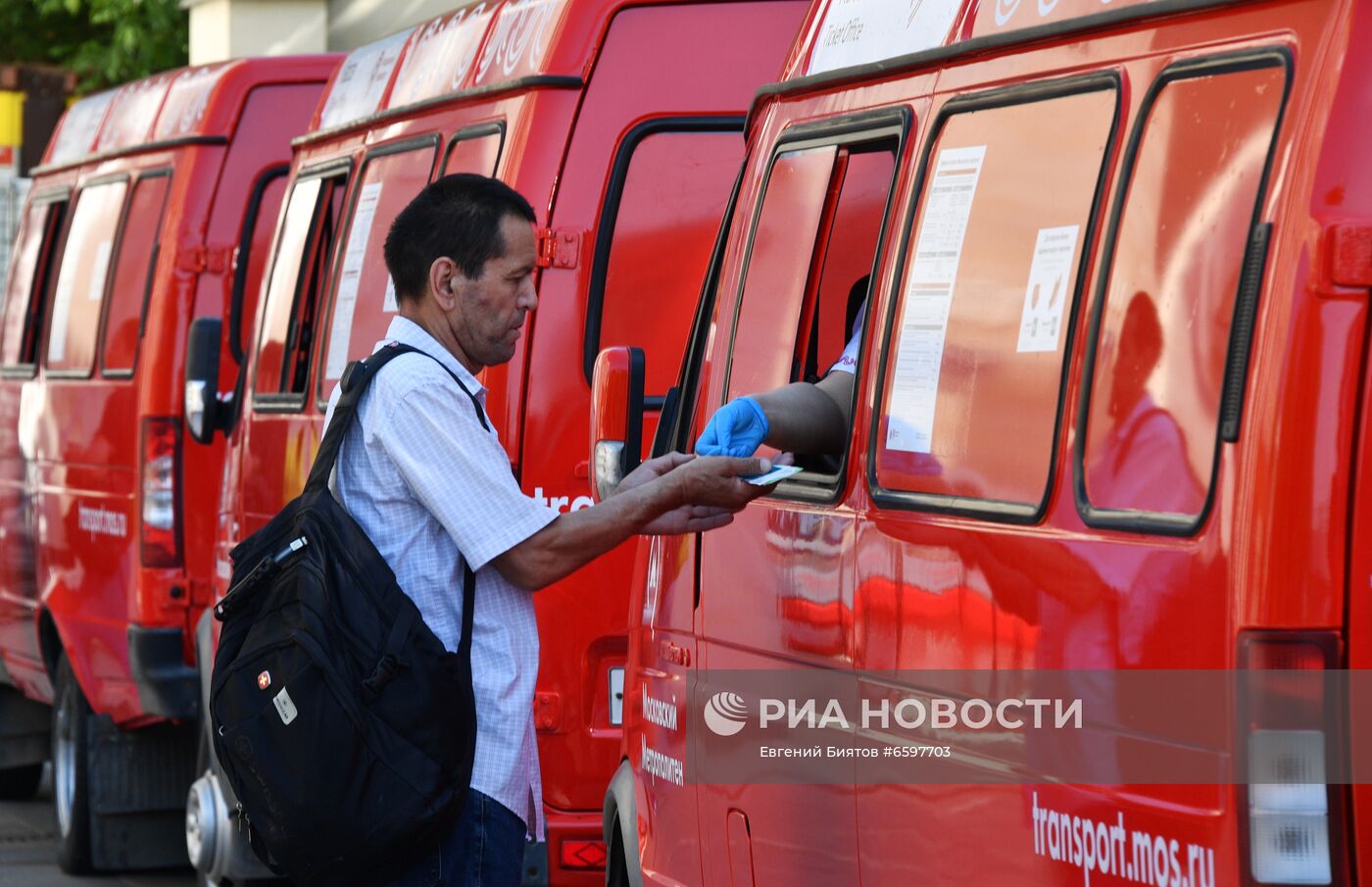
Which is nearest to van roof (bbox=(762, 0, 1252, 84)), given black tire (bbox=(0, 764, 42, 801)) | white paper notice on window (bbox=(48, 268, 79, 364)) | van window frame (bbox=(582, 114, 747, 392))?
van window frame (bbox=(582, 114, 747, 392))

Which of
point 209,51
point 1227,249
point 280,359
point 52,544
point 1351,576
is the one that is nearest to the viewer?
point 1351,576

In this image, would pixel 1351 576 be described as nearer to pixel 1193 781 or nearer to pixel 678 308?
pixel 1193 781

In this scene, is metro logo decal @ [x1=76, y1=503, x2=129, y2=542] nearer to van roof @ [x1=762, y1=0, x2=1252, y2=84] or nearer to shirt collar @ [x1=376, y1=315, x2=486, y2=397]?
van roof @ [x1=762, y1=0, x2=1252, y2=84]

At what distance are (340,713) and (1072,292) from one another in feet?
4.10

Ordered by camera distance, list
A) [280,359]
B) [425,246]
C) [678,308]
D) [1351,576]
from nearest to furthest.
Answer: [1351,576], [425,246], [678,308], [280,359]

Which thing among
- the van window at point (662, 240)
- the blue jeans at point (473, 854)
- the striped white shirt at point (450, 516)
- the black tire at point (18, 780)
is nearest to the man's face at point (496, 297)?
the striped white shirt at point (450, 516)

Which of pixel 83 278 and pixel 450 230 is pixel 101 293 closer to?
pixel 83 278

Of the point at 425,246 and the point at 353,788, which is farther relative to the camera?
the point at 425,246

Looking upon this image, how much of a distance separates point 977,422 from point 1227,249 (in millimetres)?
675

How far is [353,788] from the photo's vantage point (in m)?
3.68

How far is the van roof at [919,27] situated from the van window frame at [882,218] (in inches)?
3.5

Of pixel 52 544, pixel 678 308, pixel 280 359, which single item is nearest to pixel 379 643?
pixel 678 308

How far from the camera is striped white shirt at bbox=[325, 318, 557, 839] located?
150 inches

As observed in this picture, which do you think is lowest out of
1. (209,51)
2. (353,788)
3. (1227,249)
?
(353,788)
